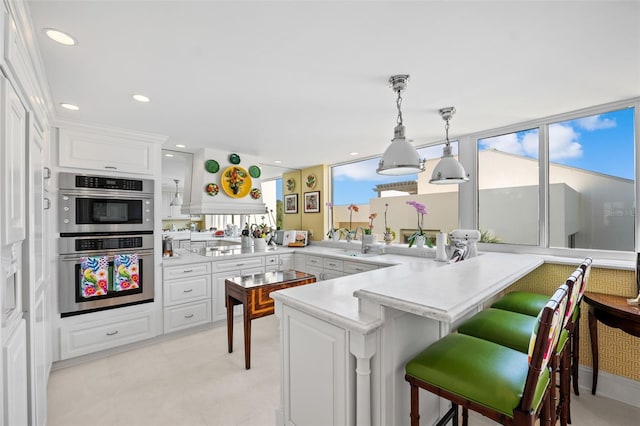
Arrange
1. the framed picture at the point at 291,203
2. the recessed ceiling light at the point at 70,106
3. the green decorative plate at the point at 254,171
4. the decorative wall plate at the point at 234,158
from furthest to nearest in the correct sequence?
the framed picture at the point at 291,203, the green decorative plate at the point at 254,171, the decorative wall plate at the point at 234,158, the recessed ceiling light at the point at 70,106

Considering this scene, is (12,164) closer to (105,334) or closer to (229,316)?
(229,316)

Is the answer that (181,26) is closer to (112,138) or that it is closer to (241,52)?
(241,52)

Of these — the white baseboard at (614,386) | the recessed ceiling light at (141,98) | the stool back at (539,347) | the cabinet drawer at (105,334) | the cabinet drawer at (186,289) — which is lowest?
the white baseboard at (614,386)

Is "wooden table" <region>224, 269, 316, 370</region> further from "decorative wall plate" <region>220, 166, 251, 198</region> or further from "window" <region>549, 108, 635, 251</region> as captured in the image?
"window" <region>549, 108, 635, 251</region>

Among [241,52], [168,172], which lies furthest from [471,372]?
[168,172]

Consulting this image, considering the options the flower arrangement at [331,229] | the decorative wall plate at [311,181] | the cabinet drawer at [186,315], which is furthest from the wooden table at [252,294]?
the decorative wall plate at [311,181]

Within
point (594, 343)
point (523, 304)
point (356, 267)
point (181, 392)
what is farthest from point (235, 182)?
point (594, 343)

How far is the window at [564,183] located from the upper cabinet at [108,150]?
3659 mm

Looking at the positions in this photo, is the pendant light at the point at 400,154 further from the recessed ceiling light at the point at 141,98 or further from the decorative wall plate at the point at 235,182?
the decorative wall plate at the point at 235,182

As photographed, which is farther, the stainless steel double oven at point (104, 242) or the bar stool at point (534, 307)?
the stainless steel double oven at point (104, 242)

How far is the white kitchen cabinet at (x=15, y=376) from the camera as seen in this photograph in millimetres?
1117

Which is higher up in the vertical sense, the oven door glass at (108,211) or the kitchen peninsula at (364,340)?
the oven door glass at (108,211)

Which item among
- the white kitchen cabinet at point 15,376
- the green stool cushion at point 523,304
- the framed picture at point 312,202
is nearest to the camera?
the white kitchen cabinet at point 15,376

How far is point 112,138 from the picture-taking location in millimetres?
2898
